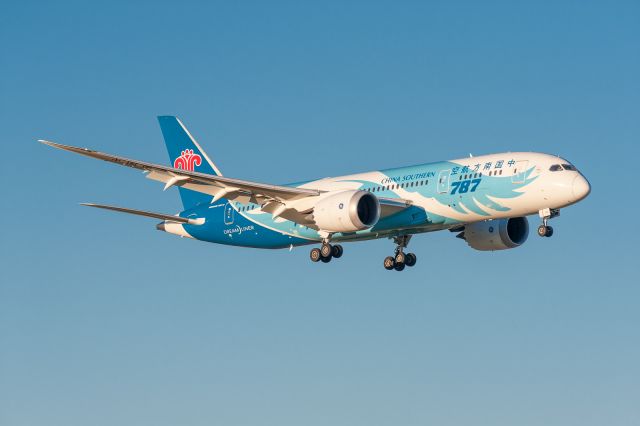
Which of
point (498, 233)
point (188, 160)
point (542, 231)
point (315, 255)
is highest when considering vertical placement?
point (188, 160)

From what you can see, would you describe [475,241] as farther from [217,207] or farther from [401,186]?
[217,207]

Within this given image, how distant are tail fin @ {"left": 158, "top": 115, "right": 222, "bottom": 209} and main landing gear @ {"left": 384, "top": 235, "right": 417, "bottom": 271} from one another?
12.0 m

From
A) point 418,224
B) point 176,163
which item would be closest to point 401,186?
point 418,224

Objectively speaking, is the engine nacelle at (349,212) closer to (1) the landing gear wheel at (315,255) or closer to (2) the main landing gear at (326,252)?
(2) the main landing gear at (326,252)

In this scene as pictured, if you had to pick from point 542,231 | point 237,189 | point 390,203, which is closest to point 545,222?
point 542,231

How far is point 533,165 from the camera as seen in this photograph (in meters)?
57.8

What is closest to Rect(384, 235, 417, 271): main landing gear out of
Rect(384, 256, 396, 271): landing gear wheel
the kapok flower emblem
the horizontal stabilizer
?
Rect(384, 256, 396, 271): landing gear wheel

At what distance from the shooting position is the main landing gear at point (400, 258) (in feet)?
213

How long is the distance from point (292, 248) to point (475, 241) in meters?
9.73

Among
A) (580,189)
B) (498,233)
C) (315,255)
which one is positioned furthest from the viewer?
(498,233)

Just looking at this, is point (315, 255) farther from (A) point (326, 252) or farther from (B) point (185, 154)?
(B) point (185, 154)

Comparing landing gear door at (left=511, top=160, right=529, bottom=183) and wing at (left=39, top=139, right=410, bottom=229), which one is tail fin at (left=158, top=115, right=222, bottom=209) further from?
landing gear door at (left=511, top=160, right=529, bottom=183)

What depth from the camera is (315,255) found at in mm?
63469

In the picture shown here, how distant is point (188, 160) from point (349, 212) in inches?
676
